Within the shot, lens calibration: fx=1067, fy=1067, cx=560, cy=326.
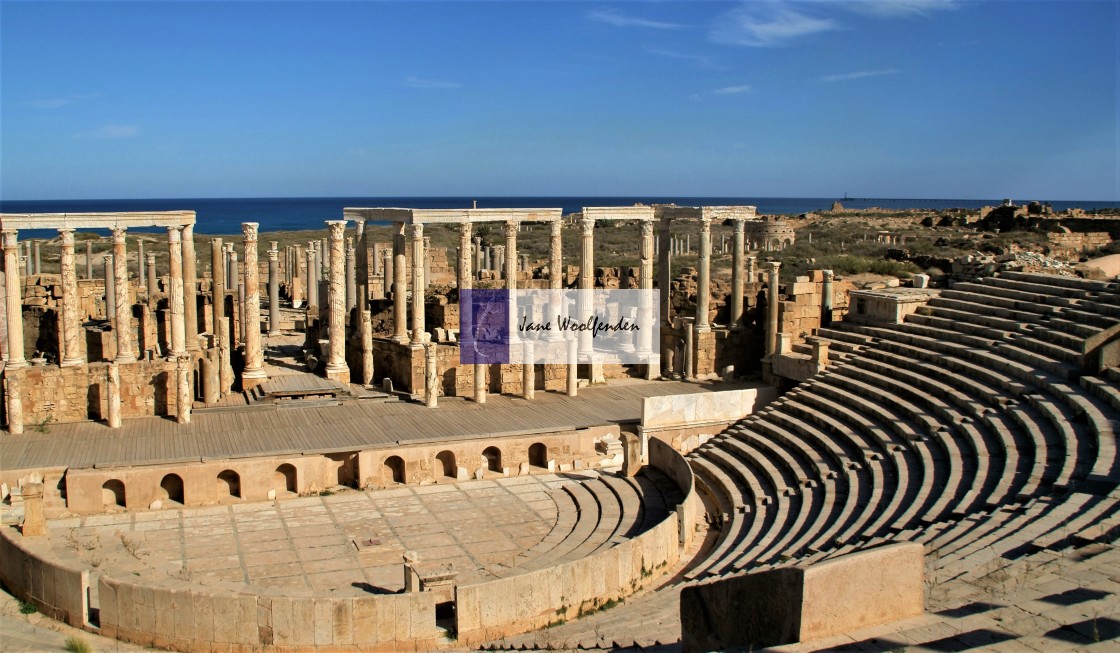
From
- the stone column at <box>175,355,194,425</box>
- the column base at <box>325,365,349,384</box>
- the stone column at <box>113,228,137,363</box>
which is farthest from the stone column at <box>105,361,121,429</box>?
the column base at <box>325,365,349,384</box>

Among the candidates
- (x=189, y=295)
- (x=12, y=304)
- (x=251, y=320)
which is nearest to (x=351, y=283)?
(x=251, y=320)

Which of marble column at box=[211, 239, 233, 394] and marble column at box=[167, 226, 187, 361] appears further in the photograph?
marble column at box=[211, 239, 233, 394]

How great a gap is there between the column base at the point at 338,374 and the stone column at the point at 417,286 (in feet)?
6.50

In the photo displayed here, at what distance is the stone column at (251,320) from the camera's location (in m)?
27.4

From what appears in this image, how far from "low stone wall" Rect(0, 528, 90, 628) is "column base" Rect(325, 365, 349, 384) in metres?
11.5

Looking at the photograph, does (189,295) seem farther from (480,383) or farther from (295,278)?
(295,278)

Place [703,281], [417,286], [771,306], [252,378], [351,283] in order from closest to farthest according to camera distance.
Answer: [252,378]
[417,286]
[771,306]
[703,281]
[351,283]

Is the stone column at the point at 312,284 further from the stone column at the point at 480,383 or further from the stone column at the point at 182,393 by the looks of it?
the stone column at the point at 182,393

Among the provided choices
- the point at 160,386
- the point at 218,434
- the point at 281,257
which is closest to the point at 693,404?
the point at 218,434

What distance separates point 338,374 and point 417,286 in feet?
10.2

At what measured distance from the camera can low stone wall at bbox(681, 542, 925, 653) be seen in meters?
10.2

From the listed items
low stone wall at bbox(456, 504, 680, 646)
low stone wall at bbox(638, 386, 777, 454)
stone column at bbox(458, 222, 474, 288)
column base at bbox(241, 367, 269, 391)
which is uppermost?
stone column at bbox(458, 222, 474, 288)

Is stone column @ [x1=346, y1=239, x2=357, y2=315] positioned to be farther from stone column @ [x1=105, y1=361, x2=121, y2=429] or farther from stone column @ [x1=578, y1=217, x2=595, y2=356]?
stone column @ [x1=105, y1=361, x2=121, y2=429]

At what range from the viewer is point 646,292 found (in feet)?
102
